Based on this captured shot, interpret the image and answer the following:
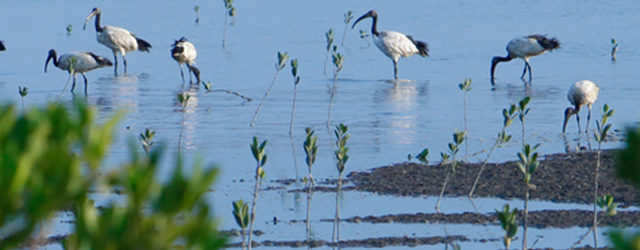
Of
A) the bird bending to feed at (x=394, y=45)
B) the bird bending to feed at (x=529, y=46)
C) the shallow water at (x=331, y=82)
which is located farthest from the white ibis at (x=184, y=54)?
the bird bending to feed at (x=529, y=46)

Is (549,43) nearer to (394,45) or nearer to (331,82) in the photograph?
(394,45)

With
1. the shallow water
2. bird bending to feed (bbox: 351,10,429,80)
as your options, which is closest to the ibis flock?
bird bending to feed (bbox: 351,10,429,80)

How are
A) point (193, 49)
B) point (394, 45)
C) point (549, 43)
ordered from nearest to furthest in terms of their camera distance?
point (549, 43)
point (193, 49)
point (394, 45)

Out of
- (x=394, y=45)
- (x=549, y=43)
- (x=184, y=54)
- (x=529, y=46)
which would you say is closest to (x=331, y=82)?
(x=394, y=45)

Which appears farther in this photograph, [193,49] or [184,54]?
[193,49]

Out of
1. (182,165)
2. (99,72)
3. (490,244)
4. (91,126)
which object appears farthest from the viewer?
A: (99,72)

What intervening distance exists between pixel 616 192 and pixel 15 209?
25.5 ft

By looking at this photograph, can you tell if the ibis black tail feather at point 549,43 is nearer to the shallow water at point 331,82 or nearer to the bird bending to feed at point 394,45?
the shallow water at point 331,82

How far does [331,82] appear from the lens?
21.4 m

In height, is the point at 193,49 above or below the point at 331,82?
Result: above

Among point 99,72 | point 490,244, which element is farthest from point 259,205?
point 99,72

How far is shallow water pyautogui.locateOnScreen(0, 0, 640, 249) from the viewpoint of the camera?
11.1m

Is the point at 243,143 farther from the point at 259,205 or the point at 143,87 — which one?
the point at 143,87

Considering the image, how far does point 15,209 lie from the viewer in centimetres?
131
